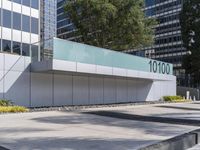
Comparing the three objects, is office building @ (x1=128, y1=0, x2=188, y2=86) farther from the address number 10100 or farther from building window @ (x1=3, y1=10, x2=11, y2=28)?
building window @ (x1=3, y1=10, x2=11, y2=28)

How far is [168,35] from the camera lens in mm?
97938

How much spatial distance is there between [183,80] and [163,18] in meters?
16.6

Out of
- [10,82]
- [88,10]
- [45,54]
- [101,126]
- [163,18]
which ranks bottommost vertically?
[101,126]

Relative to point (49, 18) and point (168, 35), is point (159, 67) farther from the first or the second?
point (49, 18)

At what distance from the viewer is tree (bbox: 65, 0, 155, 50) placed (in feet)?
133

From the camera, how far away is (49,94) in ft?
86.0

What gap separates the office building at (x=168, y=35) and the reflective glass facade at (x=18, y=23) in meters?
50.7

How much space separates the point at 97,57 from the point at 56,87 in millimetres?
3528

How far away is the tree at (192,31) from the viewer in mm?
63919

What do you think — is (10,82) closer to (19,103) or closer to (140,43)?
(19,103)

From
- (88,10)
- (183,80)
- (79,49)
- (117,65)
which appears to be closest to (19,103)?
(79,49)

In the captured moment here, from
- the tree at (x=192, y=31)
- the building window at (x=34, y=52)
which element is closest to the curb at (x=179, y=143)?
the building window at (x=34, y=52)

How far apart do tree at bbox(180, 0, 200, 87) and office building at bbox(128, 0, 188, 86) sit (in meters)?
26.7

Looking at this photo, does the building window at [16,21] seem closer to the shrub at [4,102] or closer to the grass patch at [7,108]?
the shrub at [4,102]
